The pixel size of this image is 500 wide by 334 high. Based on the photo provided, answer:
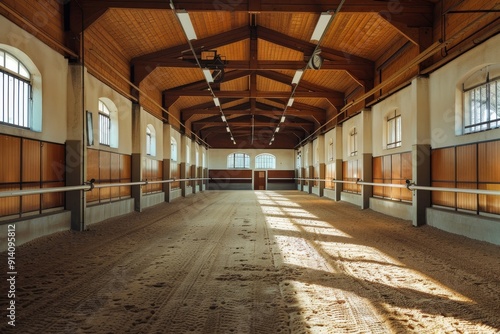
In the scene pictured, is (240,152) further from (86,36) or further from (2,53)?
(2,53)

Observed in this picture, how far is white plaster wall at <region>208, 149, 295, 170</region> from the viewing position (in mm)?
40688

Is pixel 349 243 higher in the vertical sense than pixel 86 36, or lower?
lower

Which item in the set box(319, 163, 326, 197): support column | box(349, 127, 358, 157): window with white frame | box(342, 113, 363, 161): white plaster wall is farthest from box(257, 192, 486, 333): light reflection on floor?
box(319, 163, 326, 197): support column

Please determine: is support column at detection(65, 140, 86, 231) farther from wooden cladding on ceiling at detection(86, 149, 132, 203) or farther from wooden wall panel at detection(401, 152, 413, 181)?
wooden wall panel at detection(401, 152, 413, 181)

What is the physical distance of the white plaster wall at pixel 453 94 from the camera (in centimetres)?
808

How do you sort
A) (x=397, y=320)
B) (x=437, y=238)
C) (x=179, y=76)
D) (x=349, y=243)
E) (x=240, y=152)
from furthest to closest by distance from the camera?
(x=240, y=152)
(x=179, y=76)
(x=437, y=238)
(x=349, y=243)
(x=397, y=320)

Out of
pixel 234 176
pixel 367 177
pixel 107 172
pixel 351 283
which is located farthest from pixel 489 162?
pixel 234 176

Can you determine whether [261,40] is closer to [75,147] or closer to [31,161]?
[75,147]

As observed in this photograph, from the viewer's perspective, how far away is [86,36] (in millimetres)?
10727

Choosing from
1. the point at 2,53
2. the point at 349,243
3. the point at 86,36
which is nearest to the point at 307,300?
the point at 349,243

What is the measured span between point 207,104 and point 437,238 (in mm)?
19084

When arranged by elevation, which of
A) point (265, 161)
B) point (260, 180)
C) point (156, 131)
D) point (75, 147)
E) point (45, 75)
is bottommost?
point (260, 180)

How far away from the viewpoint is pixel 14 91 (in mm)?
7852

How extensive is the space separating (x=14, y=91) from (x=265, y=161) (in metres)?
33.7
